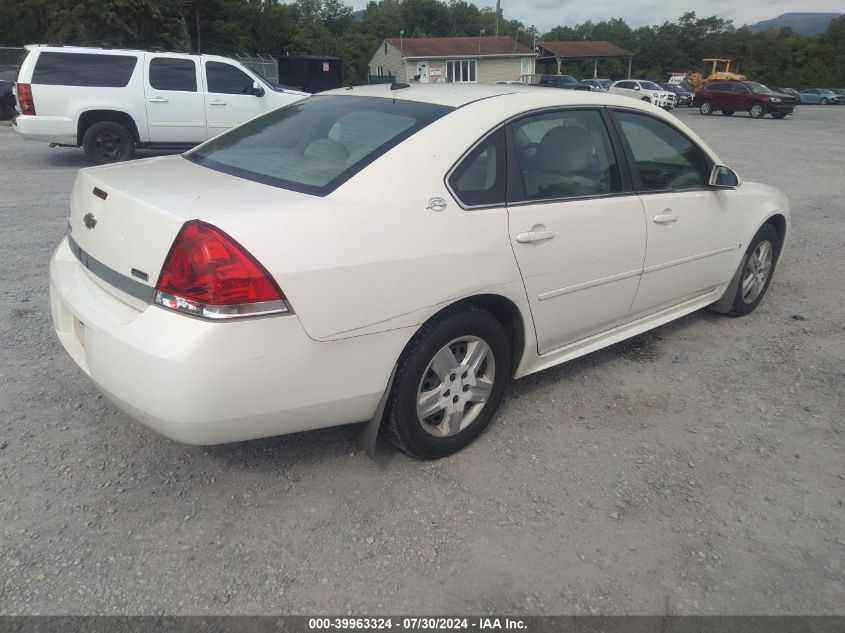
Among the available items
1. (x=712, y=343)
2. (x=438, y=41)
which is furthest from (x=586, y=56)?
(x=712, y=343)

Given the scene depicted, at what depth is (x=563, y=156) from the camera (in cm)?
347

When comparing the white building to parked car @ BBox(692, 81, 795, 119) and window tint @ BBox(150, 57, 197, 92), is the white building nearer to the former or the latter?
parked car @ BBox(692, 81, 795, 119)

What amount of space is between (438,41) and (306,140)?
67.9 meters

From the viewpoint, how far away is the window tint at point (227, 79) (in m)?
11.2

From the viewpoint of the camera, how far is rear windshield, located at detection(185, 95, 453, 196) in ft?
9.39

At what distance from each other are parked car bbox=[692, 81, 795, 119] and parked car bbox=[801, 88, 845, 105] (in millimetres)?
20832

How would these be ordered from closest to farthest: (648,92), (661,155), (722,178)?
(661,155) < (722,178) < (648,92)

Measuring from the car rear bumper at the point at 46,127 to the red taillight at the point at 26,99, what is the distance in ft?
0.29

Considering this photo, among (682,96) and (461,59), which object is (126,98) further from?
(461,59)

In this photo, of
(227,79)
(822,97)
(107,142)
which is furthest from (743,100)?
(107,142)

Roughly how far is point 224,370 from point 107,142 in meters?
9.74

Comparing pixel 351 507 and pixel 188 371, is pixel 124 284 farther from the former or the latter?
pixel 351 507

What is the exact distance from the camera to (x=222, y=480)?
9.67 feet

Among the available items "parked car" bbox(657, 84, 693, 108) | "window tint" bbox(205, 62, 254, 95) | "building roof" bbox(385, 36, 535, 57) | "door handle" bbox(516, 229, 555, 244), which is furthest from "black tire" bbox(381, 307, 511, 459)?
"building roof" bbox(385, 36, 535, 57)
